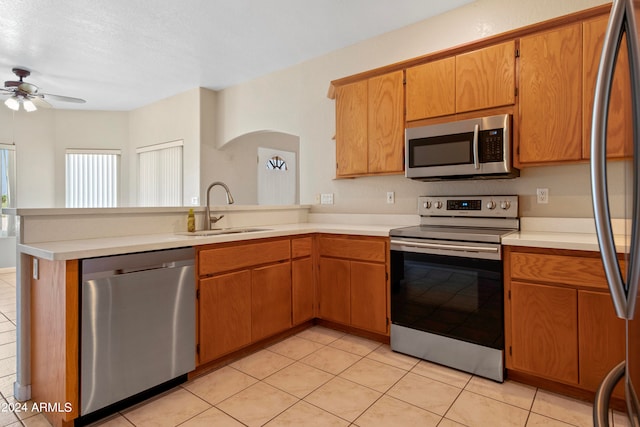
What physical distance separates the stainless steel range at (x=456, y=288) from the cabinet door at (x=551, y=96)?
433 millimetres

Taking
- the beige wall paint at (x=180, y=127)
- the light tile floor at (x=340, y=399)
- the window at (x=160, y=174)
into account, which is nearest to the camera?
the light tile floor at (x=340, y=399)

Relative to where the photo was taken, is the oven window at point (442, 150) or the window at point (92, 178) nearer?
the oven window at point (442, 150)

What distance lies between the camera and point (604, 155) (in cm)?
71

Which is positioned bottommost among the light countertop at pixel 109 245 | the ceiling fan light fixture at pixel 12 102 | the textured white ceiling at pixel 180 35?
the light countertop at pixel 109 245

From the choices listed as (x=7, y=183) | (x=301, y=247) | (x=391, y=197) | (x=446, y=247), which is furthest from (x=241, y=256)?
(x=7, y=183)

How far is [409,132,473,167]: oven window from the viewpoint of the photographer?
246cm

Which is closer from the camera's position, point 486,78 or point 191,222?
point 486,78

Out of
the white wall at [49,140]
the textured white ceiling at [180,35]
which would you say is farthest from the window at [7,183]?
the textured white ceiling at [180,35]

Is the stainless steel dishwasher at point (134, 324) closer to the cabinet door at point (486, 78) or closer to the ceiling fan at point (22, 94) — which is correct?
the cabinet door at point (486, 78)

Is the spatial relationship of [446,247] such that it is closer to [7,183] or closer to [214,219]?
[214,219]

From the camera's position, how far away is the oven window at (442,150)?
2457 millimetres

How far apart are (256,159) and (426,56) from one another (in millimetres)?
3374

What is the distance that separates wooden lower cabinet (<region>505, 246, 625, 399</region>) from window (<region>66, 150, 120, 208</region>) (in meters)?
6.18

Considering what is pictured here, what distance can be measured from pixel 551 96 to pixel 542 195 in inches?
26.0
